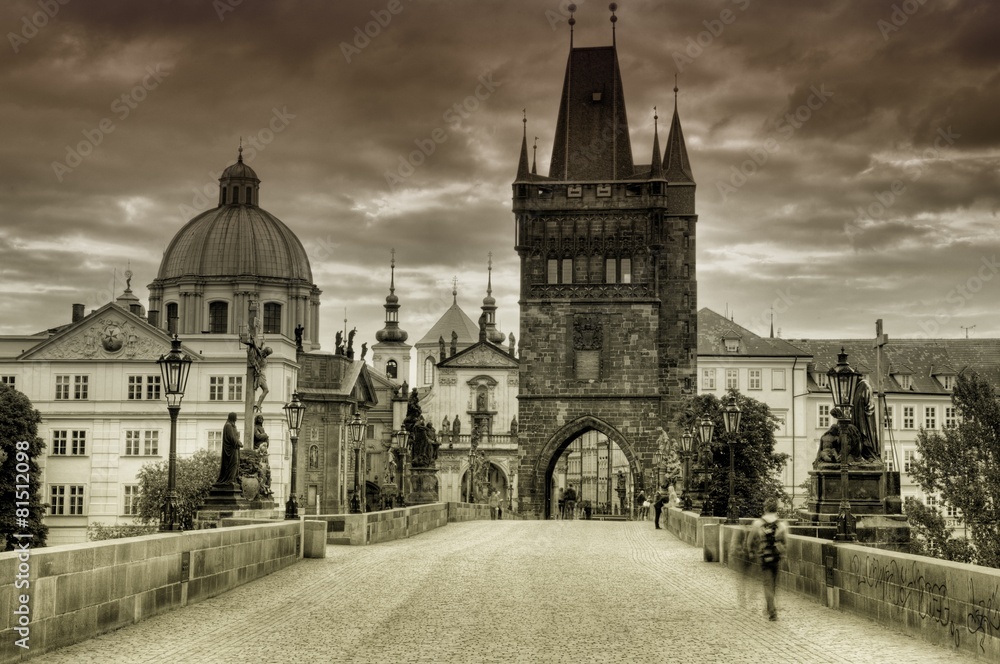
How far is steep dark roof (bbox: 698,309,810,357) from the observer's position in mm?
88125

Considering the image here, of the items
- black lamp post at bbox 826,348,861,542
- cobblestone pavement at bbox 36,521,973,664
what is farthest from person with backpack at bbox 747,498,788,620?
black lamp post at bbox 826,348,861,542

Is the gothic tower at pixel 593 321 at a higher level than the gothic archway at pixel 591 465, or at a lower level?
higher

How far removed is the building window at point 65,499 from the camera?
70.6 meters

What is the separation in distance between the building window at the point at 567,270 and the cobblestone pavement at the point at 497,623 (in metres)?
47.4

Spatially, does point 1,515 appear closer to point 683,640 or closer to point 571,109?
point 571,109

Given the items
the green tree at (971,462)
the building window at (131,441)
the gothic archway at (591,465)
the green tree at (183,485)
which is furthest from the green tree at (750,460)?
the building window at (131,441)

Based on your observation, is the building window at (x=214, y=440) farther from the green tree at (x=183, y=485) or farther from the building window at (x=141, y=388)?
the green tree at (x=183, y=485)

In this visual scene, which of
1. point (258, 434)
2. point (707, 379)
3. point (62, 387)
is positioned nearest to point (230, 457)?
point (258, 434)

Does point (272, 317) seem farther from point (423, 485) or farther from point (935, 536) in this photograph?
point (935, 536)

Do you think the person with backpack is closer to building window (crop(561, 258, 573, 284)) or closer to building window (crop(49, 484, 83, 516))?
building window (crop(561, 258, 573, 284))

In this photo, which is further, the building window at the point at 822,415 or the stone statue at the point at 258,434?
the building window at the point at 822,415

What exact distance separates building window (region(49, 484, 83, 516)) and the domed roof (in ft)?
79.6

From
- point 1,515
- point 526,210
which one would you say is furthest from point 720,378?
point 1,515

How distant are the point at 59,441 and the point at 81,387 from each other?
312 cm
